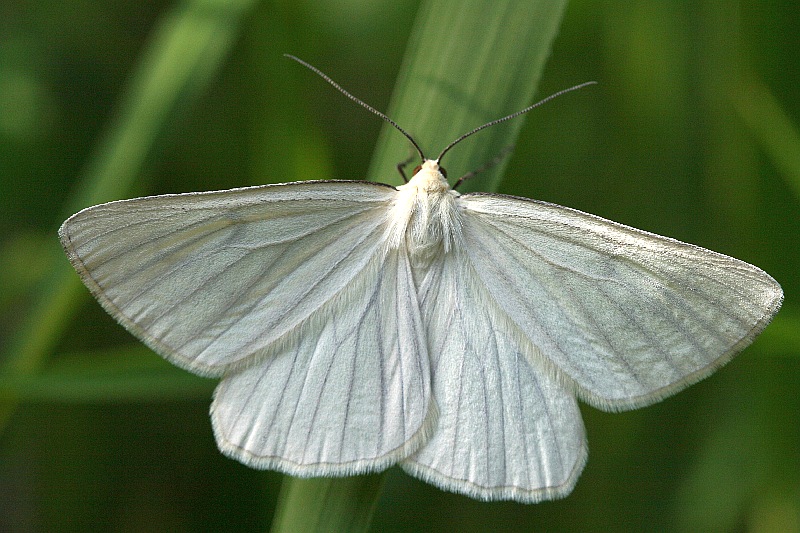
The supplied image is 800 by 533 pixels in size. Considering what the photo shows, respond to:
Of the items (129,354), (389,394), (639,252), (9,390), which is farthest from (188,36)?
(639,252)

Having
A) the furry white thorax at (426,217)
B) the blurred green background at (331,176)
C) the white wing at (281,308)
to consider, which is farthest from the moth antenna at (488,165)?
the blurred green background at (331,176)

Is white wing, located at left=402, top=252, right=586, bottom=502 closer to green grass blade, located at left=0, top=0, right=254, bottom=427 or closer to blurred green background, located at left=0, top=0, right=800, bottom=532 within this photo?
blurred green background, located at left=0, top=0, right=800, bottom=532

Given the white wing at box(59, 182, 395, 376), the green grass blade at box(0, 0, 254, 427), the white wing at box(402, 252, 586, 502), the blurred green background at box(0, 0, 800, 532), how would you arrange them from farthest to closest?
the blurred green background at box(0, 0, 800, 532), the green grass blade at box(0, 0, 254, 427), the white wing at box(402, 252, 586, 502), the white wing at box(59, 182, 395, 376)

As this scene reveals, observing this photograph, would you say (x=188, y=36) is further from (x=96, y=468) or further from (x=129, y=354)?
(x=96, y=468)

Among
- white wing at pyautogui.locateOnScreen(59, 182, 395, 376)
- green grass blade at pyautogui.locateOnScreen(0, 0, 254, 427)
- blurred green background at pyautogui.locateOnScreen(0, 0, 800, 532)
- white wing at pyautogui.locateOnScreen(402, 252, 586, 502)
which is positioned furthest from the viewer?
blurred green background at pyautogui.locateOnScreen(0, 0, 800, 532)

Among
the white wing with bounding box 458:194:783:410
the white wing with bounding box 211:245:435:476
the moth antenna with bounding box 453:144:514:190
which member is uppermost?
the moth antenna with bounding box 453:144:514:190

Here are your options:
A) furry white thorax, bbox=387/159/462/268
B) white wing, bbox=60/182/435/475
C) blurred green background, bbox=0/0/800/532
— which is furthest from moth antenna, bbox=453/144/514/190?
blurred green background, bbox=0/0/800/532

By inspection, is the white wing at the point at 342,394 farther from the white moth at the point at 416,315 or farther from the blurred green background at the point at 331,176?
the blurred green background at the point at 331,176
